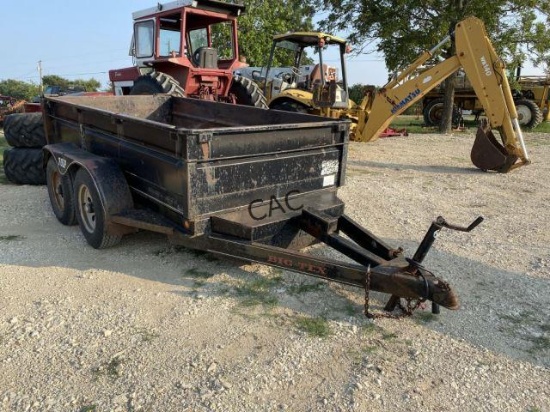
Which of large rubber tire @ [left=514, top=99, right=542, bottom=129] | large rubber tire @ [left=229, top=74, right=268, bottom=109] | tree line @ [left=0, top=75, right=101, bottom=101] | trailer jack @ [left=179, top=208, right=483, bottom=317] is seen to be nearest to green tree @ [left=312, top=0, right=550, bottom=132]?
large rubber tire @ [left=514, top=99, right=542, bottom=129]

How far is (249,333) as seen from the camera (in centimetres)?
308

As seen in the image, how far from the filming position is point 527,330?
10.3 feet

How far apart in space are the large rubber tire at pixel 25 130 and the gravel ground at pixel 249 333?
2.05 metres

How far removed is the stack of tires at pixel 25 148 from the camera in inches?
255

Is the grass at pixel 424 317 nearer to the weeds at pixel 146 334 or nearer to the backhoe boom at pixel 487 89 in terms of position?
the weeds at pixel 146 334

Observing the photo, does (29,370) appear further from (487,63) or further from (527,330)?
(487,63)

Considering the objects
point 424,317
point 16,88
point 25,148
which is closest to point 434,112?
point 25,148

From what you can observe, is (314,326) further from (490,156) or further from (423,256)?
(490,156)

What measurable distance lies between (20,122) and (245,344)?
17.3 ft

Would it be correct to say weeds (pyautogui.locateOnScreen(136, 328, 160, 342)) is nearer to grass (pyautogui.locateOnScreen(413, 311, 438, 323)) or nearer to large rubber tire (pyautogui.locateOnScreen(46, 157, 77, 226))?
grass (pyautogui.locateOnScreen(413, 311, 438, 323))

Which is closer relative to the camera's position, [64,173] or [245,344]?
[245,344]

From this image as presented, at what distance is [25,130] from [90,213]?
285 centimetres

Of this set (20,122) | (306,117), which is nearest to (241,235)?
(306,117)

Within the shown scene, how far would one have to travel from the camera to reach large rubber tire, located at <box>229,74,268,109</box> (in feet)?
28.3
